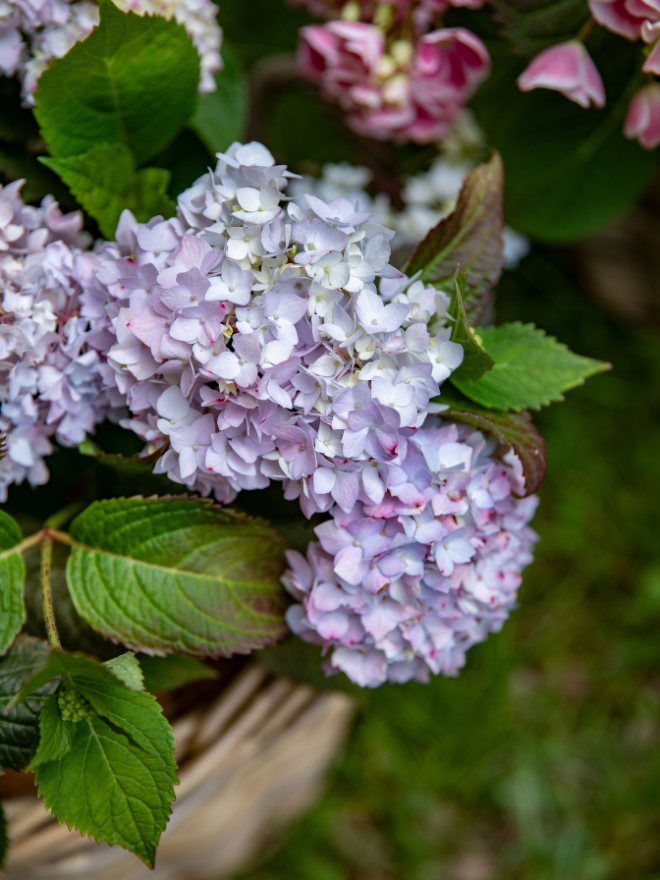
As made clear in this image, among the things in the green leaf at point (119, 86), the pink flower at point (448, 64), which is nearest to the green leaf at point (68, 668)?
the green leaf at point (119, 86)

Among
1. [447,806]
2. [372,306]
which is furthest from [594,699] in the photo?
[372,306]

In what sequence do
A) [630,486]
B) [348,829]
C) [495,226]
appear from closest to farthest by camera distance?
[495,226] → [348,829] → [630,486]

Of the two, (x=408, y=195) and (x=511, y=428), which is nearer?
(x=511, y=428)

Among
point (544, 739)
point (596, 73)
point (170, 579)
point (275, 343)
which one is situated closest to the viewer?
point (275, 343)

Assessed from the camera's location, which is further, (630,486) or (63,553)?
(630,486)

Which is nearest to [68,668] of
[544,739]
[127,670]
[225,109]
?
[127,670]

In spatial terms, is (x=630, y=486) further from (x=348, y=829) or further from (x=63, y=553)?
(x=63, y=553)

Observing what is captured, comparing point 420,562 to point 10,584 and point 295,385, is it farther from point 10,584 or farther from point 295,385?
point 10,584

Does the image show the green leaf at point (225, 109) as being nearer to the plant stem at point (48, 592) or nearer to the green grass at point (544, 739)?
the plant stem at point (48, 592)
